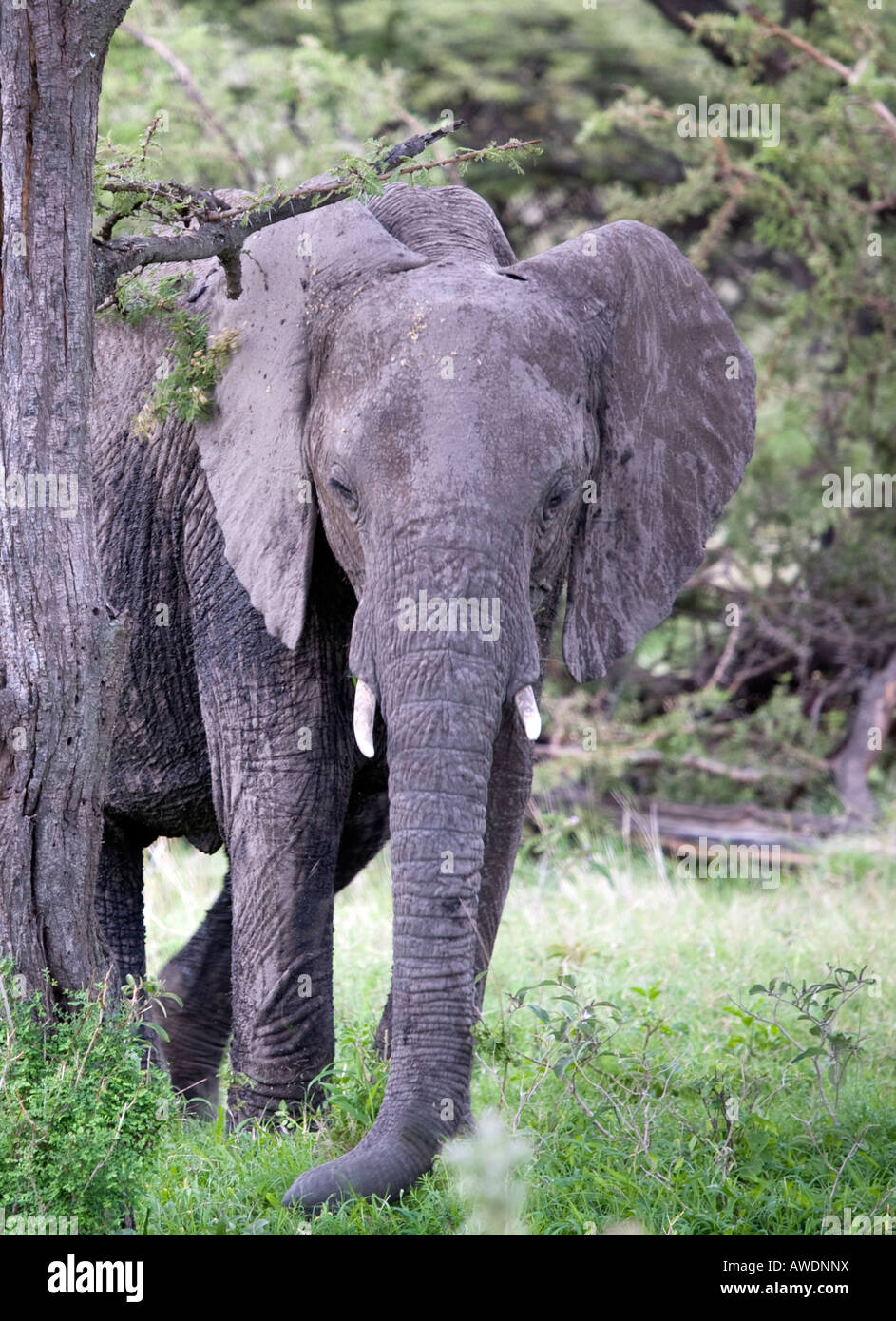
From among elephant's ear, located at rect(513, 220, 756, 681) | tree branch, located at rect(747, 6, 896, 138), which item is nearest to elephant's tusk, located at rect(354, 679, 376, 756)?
elephant's ear, located at rect(513, 220, 756, 681)

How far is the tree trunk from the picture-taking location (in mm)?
4055

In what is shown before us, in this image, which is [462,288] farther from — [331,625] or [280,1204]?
[280,1204]

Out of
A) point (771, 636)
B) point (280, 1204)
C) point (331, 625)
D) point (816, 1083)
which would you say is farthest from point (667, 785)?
point (280, 1204)

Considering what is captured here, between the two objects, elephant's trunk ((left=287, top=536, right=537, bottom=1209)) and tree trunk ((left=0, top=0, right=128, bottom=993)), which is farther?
elephant's trunk ((left=287, top=536, right=537, bottom=1209))

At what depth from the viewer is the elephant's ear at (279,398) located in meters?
4.76

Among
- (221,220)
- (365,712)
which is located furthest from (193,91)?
(365,712)

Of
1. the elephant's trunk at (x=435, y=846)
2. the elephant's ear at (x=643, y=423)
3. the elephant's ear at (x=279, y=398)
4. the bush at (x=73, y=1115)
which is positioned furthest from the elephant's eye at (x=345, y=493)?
the bush at (x=73, y=1115)

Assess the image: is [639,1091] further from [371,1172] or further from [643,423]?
[643,423]

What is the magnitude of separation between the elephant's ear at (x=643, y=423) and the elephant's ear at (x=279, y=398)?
56 cm

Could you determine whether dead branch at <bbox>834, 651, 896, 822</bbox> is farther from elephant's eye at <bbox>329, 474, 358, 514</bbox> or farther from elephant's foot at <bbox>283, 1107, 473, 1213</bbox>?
elephant's foot at <bbox>283, 1107, 473, 1213</bbox>

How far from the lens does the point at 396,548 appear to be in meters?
4.36

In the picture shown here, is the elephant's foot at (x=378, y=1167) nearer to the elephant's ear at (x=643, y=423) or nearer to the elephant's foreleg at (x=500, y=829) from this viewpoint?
the elephant's foreleg at (x=500, y=829)

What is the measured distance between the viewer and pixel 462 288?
4605 millimetres

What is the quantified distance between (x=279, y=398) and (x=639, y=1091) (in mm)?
2335
